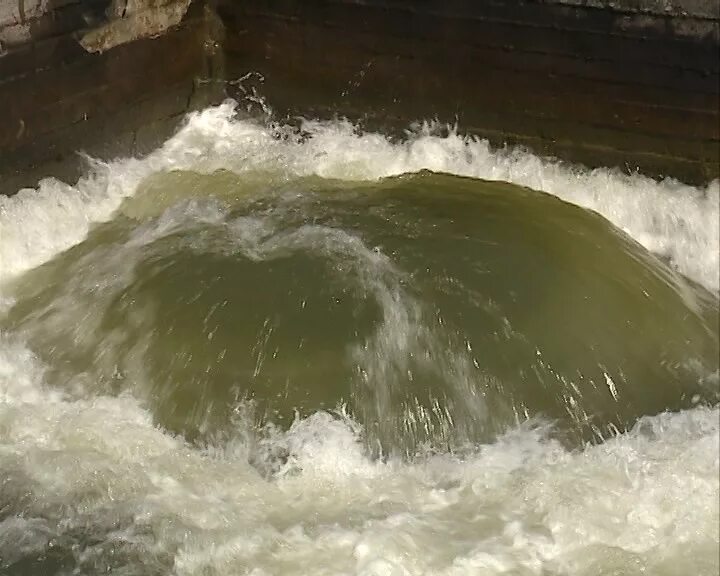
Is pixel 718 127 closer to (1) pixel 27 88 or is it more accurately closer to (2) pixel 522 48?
(2) pixel 522 48

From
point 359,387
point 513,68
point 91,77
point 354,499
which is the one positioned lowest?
point 354,499

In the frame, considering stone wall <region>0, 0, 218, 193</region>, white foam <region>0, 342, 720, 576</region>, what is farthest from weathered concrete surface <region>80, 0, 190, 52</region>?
white foam <region>0, 342, 720, 576</region>

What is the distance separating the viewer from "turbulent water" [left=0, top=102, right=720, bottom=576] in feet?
12.1

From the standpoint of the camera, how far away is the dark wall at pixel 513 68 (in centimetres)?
571

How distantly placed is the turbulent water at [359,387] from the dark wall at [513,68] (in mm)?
623

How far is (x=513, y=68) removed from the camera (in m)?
6.14

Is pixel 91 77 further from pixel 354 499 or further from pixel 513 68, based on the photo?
pixel 354 499

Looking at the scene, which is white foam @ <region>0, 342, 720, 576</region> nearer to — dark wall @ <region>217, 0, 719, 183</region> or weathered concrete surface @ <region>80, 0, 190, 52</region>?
dark wall @ <region>217, 0, 719, 183</region>

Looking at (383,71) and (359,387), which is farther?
(383,71)

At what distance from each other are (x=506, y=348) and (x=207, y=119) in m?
3.70

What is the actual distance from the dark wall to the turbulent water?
62 centimetres

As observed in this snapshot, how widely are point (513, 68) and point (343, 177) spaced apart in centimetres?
146

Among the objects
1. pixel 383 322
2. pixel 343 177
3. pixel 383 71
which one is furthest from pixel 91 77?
pixel 383 322

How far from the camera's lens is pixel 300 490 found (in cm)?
394
